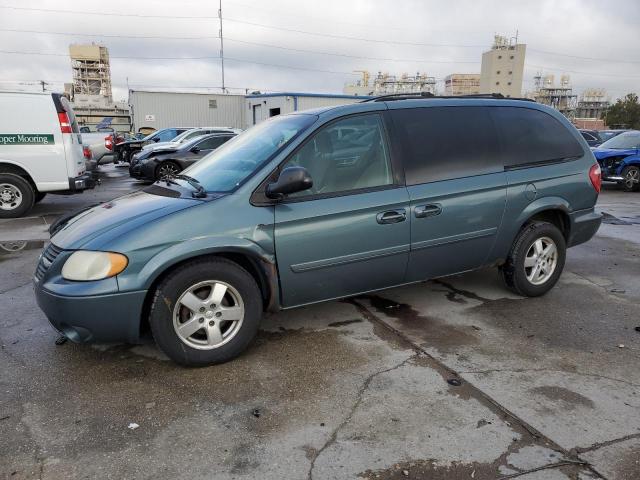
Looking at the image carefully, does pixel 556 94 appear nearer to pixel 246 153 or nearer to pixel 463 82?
pixel 463 82

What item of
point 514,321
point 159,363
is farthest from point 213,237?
point 514,321

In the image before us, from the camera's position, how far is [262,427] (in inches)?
107

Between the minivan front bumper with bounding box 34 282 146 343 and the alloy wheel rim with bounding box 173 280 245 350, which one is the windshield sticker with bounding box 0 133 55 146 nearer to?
the minivan front bumper with bounding box 34 282 146 343

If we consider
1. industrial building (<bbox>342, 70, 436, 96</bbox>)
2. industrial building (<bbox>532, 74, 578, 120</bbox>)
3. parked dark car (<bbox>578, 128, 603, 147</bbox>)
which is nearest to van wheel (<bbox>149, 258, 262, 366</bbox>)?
parked dark car (<bbox>578, 128, 603, 147</bbox>)

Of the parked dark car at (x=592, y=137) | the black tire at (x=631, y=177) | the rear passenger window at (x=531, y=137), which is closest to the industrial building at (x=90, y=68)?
the parked dark car at (x=592, y=137)

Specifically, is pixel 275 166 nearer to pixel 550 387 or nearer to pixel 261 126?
pixel 261 126

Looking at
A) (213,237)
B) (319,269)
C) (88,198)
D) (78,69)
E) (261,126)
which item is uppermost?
(78,69)

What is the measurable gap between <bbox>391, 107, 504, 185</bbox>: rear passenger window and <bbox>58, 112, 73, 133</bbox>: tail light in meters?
6.93

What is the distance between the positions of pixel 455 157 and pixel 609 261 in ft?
11.0

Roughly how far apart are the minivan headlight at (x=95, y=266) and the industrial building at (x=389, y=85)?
76074 millimetres

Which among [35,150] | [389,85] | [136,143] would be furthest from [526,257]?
[389,85]

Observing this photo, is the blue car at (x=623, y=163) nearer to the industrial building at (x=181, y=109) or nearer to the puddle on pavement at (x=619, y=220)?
the puddle on pavement at (x=619, y=220)

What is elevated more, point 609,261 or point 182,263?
point 182,263

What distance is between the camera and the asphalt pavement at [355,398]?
7.94 feet
